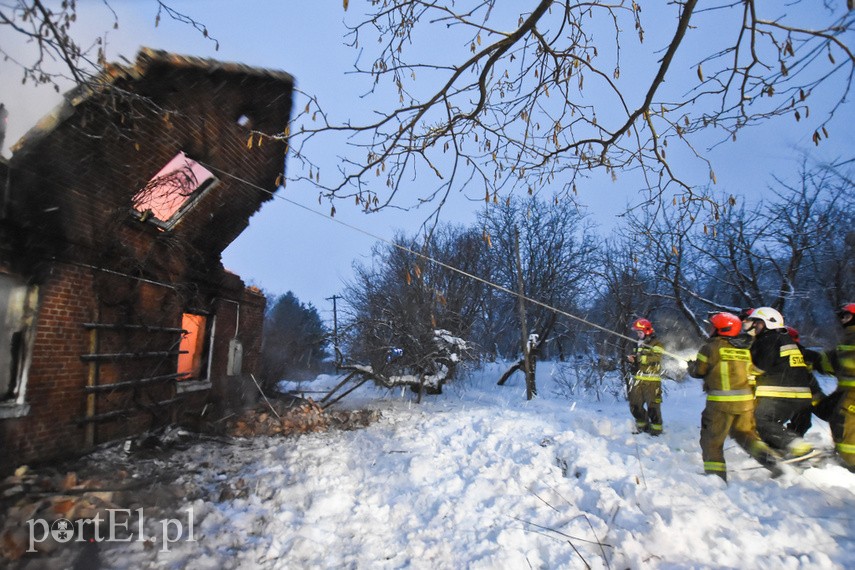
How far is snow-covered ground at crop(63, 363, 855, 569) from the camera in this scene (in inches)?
121

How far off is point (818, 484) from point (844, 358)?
1363 millimetres

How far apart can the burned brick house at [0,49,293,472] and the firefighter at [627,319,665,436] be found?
6.68 m

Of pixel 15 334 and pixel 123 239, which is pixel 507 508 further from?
pixel 123 239

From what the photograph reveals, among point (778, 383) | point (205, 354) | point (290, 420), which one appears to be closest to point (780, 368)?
point (778, 383)

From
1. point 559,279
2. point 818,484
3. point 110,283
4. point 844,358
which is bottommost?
point 818,484

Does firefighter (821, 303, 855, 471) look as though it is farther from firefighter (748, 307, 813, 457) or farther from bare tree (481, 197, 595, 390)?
bare tree (481, 197, 595, 390)

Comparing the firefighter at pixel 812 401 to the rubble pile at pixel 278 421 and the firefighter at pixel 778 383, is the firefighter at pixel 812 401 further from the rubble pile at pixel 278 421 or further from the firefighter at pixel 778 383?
the rubble pile at pixel 278 421

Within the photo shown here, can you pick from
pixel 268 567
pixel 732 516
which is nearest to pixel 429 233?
pixel 268 567

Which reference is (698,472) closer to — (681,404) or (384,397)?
(681,404)

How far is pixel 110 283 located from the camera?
5824 millimetres

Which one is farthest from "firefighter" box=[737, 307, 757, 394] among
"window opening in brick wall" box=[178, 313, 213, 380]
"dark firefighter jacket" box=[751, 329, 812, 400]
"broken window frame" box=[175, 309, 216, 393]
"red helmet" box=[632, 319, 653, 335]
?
"window opening in brick wall" box=[178, 313, 213, 380]

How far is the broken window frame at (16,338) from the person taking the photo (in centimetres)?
458

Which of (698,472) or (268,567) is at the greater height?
(698,472)

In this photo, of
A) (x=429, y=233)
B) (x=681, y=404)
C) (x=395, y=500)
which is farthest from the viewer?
(x=681, y=404)
